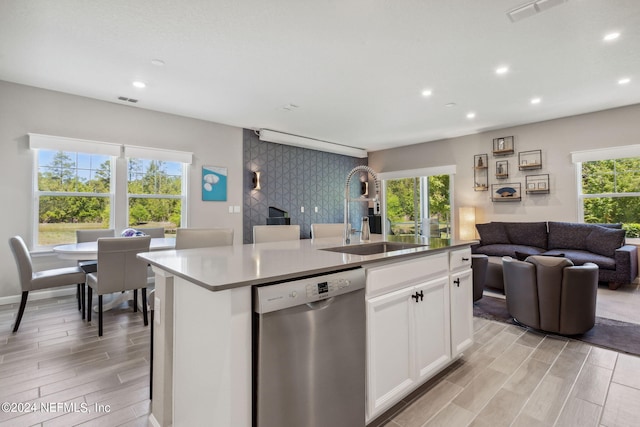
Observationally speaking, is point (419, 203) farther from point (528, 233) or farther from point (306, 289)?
point (306, 289)

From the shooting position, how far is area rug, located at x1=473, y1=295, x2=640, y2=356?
2.48m

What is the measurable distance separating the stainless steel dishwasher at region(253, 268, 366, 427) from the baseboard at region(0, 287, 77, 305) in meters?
4.42

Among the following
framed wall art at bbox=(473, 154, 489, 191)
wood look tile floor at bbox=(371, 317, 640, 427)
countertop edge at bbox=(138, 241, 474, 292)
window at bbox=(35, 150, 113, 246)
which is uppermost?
framed wall art at bbox=(473, 154, 489, 191)

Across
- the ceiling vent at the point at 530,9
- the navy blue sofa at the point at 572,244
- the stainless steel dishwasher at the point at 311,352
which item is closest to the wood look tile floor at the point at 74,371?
the stainless steel dishwasher at the point at 311,352

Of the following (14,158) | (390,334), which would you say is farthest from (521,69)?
(14,158)

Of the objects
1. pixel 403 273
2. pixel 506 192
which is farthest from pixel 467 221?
pixel 403 273

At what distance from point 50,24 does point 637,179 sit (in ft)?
25.5

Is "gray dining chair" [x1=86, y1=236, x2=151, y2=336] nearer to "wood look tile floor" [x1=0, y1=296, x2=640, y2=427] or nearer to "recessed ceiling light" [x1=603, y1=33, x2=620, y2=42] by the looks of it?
"wood look tile floor" [x1=0, y1=296, x2=640, y2=427]

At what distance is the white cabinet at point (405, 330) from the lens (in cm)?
152

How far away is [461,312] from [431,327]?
450 mm

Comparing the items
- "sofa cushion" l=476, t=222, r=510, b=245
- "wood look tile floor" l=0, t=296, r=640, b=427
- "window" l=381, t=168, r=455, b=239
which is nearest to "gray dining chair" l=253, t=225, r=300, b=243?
"wood look tile floor" l=0, t=296, r=640, b=427

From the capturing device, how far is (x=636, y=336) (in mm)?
2652

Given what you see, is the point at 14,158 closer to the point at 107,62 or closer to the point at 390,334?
the point at 107,62

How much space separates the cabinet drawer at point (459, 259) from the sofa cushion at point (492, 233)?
3990mm
